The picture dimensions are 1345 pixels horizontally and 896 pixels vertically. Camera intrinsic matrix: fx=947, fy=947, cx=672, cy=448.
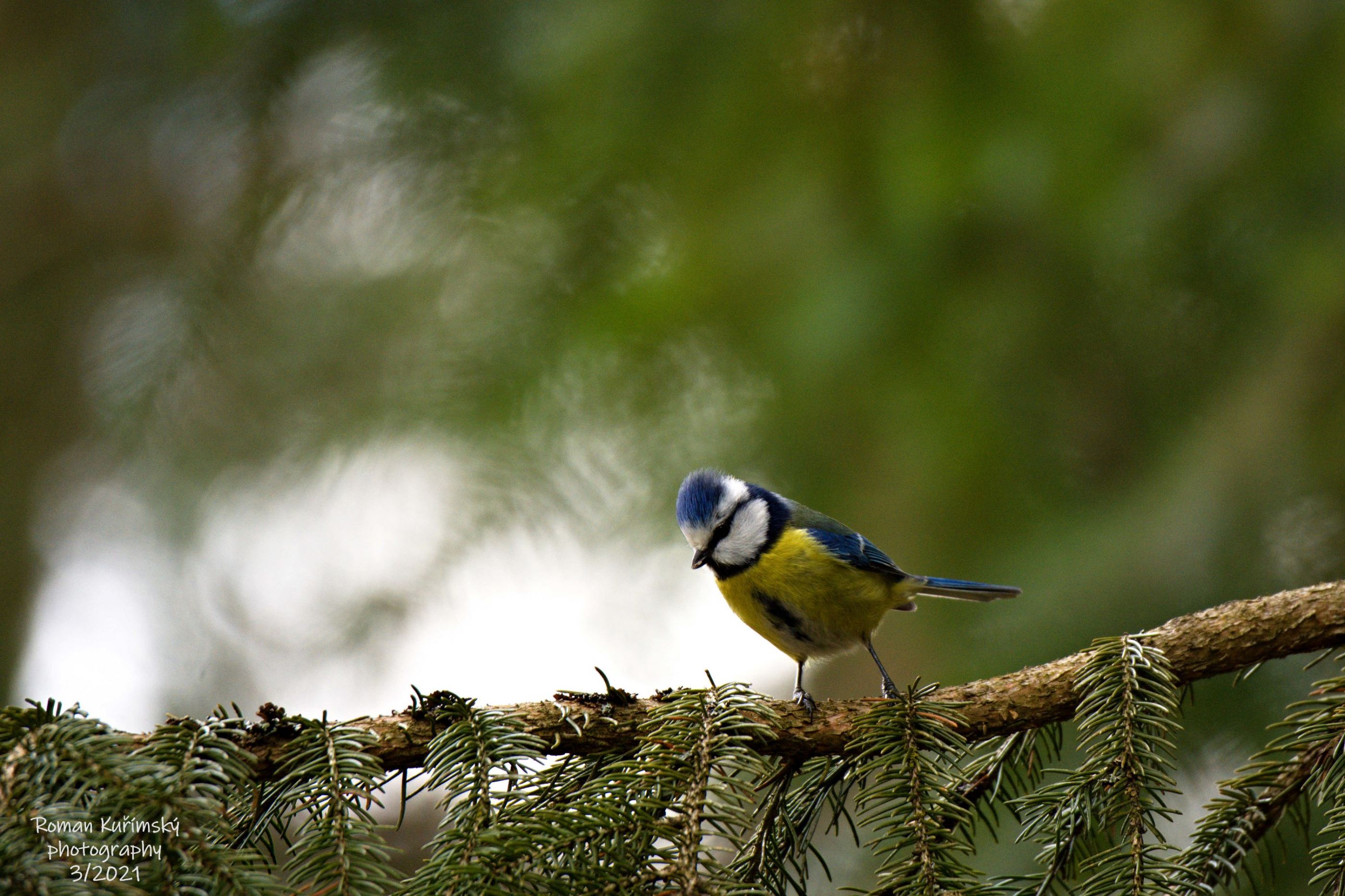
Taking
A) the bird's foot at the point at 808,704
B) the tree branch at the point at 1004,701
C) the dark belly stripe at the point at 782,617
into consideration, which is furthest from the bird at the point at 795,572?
the tree branch at the point at 1004,701

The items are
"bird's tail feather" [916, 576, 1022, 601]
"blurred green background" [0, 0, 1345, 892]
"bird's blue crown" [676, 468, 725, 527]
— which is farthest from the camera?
"bird's blue crown" [676, 468, 725, 527]

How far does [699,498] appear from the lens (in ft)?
6.30

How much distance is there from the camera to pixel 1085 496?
5.81ft

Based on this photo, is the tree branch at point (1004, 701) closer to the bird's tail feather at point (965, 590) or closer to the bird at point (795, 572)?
the bird's tail feather at point (965, 590)

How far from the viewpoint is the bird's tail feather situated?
178cm

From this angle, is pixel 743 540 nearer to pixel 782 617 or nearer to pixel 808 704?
pixel 782 617

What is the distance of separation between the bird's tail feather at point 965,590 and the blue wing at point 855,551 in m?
0.06

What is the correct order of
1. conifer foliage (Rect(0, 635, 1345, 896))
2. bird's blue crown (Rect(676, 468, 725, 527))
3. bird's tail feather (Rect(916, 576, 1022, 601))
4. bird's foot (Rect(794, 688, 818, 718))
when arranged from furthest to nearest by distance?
1. bird's blue crown (Rect(676, 468, 725, 527))
2. bird's tail feather (Rect(916, 576, 1022, 601))
3. bird's foot (Rect(794, 688, 818, 718))
4. conifer foliage (Rect(0, 635, 1345, 896))

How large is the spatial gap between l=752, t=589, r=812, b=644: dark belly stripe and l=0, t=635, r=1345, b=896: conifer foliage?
0.69 meters

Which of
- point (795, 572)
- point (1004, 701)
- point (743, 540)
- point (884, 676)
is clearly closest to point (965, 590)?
point (884, 676)

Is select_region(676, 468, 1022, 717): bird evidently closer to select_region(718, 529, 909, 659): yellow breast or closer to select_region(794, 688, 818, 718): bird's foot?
select_region(718, 529, 909, 659): yellow breast

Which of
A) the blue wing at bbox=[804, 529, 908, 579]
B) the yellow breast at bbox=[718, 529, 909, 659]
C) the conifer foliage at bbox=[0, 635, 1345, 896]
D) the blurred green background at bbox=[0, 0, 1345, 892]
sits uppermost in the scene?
the blurred green background at bbox=[0, 0, 1345, 892]

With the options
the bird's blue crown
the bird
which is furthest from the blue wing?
the bird's blue crown

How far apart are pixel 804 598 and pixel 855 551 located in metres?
0.16
